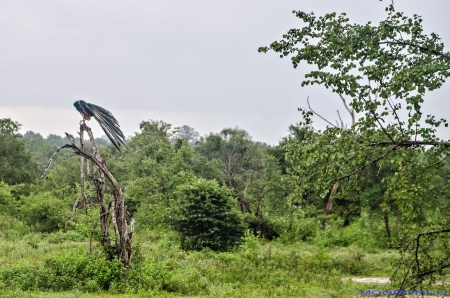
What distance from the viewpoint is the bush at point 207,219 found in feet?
55.1

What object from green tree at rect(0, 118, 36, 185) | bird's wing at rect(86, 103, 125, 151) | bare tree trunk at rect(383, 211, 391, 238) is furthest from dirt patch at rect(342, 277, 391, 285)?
green tree at rect(0, 118, 36, 185)

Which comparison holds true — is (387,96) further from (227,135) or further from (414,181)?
(227,135)

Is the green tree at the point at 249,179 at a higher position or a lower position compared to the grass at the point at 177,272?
higher

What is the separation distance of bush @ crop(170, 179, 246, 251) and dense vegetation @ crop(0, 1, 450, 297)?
0.06 meters

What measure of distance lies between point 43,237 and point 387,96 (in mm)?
15077

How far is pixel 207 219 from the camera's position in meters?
16.8

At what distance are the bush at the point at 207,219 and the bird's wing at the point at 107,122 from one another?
9446 millimetres

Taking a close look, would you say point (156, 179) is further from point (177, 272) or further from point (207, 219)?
point (177, 272)

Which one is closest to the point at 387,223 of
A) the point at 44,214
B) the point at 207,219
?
the point at 207,219

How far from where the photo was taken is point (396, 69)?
4992mm

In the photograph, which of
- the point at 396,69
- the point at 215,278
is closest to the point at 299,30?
the point at 396,69

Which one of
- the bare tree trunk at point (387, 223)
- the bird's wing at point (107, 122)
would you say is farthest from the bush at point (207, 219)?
the bird's wing at point (107, 122)

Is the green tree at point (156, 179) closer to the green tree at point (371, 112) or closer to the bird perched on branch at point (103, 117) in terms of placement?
the bird perched on branch at point (103, 117)

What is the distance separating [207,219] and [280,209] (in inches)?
239
